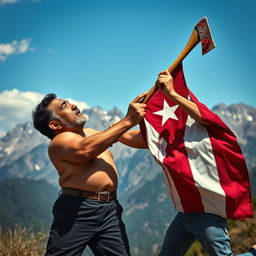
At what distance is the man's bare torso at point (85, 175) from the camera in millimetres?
3496

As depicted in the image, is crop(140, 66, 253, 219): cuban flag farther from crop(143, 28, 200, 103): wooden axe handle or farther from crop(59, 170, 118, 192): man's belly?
crop(59, 170, 118, 192): man's belly

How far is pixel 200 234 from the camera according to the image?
3252mm

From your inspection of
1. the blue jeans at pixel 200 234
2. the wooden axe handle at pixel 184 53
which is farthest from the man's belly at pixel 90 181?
the wooden axe handle at pixel 184 53

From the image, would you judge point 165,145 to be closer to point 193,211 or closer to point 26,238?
point 193,211

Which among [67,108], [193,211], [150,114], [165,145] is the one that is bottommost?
[193,211]

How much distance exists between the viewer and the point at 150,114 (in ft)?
12.5

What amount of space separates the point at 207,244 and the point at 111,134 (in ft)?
4.28

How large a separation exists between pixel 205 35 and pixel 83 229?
86.8 inches

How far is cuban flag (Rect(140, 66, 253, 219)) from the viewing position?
320 centimetres

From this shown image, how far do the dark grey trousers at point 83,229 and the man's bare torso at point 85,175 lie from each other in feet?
0.44

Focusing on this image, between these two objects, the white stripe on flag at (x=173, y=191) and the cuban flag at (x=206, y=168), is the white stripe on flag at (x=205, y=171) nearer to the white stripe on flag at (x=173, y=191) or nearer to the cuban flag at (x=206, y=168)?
the cuban flag at (x=206, y=168)

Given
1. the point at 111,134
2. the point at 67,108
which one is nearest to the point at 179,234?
the point at 111,134

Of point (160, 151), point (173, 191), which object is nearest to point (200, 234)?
point (173, 191)

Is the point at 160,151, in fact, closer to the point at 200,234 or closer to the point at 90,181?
the point at 90,181
